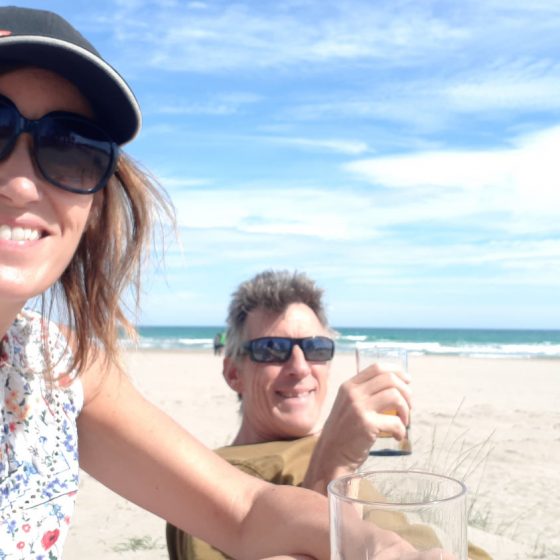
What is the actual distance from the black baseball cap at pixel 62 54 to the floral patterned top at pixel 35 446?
26.5 inches

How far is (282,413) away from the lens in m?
3.04

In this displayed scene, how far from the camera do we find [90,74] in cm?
162

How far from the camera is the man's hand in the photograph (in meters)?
2.26

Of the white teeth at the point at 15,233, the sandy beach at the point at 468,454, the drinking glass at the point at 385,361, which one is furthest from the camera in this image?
the sandy beach at the point at 468,454

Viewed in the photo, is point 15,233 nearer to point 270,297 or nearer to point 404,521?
point 404,521

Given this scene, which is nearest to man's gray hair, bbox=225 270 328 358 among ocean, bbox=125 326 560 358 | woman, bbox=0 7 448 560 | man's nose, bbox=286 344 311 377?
man's nose, bbox=286 344 311 377

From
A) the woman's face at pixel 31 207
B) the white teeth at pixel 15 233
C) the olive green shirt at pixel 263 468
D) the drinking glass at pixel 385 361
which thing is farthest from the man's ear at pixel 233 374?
the white teeth at pixel 15 233

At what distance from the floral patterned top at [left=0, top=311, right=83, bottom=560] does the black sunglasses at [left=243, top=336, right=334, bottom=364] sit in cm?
127

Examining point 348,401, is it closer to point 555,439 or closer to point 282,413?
point 282,413

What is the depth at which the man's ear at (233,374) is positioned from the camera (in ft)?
10.9

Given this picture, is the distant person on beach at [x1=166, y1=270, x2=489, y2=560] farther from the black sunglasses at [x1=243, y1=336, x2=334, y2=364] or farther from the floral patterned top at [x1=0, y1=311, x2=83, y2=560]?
the floral patterned top at [x1=0, y1=311, x2=83, y2=560]

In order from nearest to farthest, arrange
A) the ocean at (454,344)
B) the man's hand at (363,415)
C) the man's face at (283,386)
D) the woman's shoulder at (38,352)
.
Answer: the woman's shoulder at (38,352)
the man's hand at (363,415)
the man's face at (283,386)
the ocean at (454,344)

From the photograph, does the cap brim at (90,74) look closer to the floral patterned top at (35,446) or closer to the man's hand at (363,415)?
the floral patterned top at (35,446)

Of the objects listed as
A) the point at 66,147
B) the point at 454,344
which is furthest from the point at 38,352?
the point at 454,344
